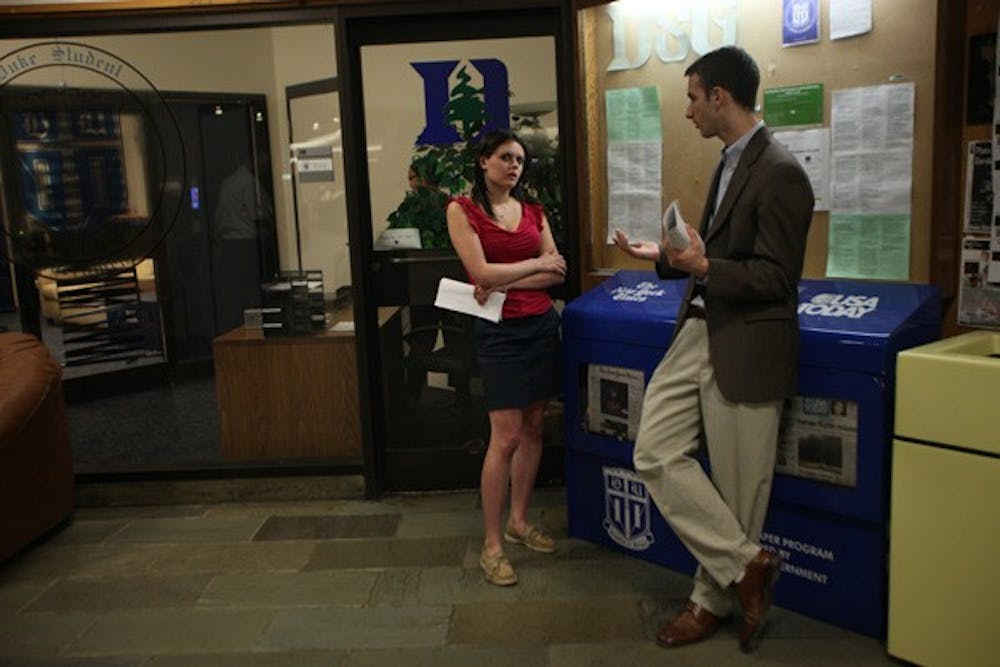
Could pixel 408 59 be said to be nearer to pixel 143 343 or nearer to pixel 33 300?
pixel 33 300

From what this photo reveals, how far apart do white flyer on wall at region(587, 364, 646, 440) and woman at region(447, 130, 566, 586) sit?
151 mm

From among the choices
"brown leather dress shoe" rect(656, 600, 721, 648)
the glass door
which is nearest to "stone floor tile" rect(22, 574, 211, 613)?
the glass door

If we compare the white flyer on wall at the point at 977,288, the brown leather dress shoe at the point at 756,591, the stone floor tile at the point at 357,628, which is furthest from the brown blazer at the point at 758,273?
the stone floor tile at the point at 357,628

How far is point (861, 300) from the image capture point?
280 cm

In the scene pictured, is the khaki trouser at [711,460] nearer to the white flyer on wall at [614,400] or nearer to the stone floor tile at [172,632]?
the white flyer on wall at [614,400]

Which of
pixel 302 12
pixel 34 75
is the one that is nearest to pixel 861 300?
pixel 302 12

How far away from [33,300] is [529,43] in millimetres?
2674

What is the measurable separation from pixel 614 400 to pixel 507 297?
1.77ft

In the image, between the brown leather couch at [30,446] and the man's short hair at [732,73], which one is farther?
the brown leather couch at [30,446]

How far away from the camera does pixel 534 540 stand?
137 inches

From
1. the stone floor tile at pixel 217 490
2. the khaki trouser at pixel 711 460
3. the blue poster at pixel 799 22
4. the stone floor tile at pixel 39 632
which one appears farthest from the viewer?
the stone floor tile at pixel 217 490

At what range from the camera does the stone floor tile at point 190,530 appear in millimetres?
3812

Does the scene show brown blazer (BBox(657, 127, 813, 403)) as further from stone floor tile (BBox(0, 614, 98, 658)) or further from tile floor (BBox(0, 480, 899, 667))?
stone floor tile (BBox(0, 614, 98, 658))

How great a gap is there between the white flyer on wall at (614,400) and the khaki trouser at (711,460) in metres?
0.42
